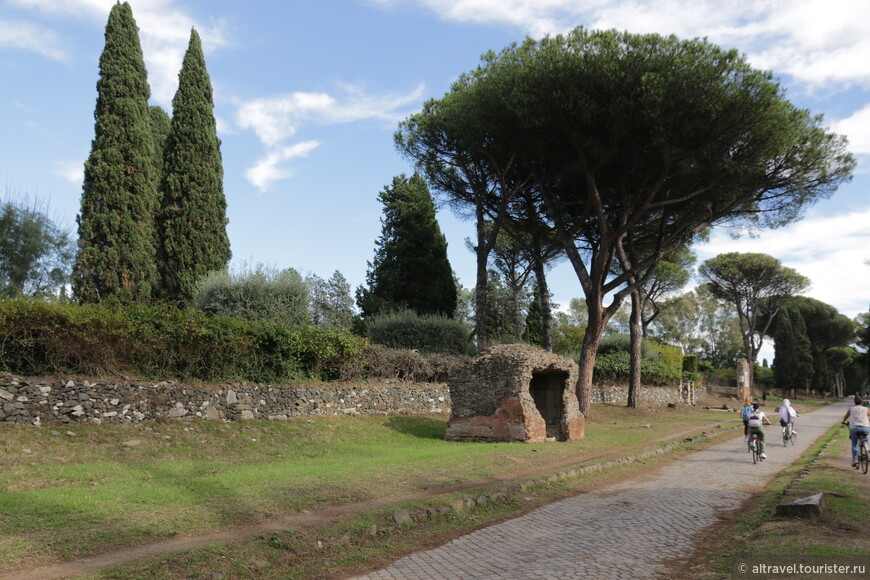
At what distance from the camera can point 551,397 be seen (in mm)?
20641

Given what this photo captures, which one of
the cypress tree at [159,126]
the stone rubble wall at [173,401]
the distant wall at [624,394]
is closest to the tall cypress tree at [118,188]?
the cypress tree at [159,126]

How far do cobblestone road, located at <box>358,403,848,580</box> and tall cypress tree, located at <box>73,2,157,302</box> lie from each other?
18.3 m

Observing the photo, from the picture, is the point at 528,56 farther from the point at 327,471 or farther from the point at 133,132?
the point at 327,471

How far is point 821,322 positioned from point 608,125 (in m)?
71.6

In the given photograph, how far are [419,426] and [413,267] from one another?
18.4 metres

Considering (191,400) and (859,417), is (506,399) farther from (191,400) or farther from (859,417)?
(191,400)

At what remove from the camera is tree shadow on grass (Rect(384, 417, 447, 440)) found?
759 inches

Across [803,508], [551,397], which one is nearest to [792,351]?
[551,397]

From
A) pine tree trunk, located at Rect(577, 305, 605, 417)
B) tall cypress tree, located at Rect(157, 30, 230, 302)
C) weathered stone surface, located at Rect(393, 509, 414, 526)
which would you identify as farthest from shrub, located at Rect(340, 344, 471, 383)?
weathered stone surface, located at Rect(393, 509, 414, 526)

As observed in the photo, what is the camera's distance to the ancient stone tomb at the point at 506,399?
17.5 meters

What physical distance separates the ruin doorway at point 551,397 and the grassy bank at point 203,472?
142 cm

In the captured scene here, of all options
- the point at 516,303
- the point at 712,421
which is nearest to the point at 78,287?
the point at 516,303

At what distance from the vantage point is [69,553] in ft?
20.0

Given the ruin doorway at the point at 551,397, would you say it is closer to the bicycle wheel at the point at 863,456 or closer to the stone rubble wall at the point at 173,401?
the stone rubble wall at the point at 173,401
